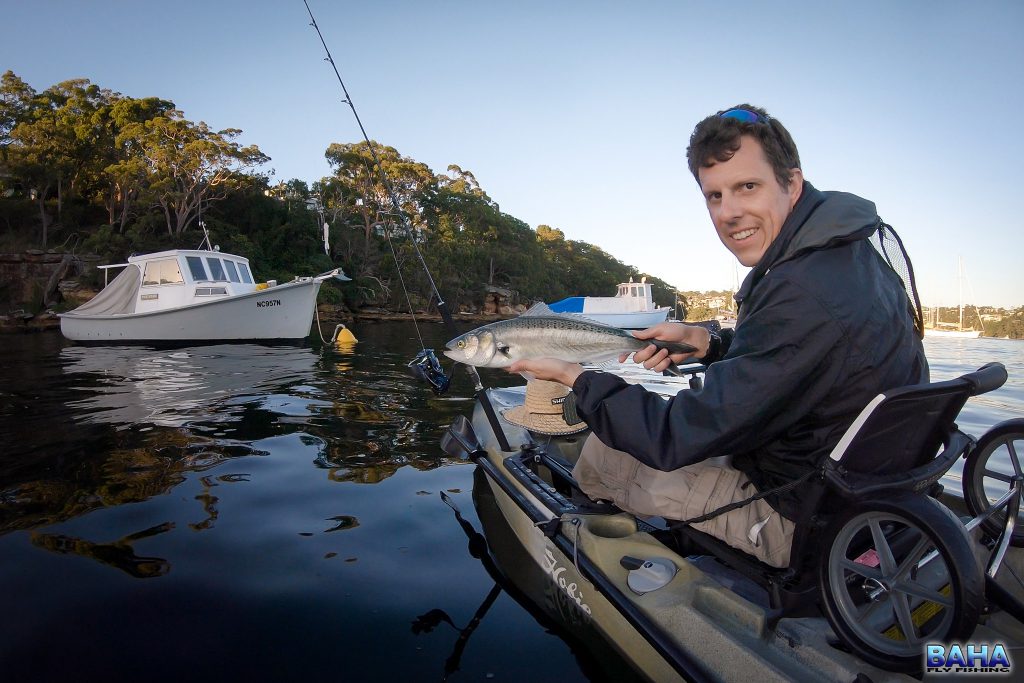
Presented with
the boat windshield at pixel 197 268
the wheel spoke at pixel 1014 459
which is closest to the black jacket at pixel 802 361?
the wheel spoke at pixel 1014 459

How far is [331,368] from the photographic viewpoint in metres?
12.7

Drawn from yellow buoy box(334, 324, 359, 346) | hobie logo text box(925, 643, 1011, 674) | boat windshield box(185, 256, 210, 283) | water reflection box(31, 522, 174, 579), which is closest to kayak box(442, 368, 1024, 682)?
hobie logo text box(925, 643, 1011, 674)

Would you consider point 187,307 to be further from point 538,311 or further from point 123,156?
point 123,156

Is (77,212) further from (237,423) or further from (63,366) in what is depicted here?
(237,423)

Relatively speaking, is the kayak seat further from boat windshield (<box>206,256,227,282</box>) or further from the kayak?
boat windshield (<box>206,256,227,282</box>)

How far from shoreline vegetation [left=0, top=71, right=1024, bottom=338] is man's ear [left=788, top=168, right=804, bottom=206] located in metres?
20.2

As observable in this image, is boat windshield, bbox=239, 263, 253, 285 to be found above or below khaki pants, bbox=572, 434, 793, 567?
above

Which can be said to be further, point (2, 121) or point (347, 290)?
point (347, 290)

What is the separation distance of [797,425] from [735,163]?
105cm

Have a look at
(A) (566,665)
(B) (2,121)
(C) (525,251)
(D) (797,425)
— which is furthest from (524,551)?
(C) (525,251)

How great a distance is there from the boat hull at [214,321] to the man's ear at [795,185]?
17556 mm


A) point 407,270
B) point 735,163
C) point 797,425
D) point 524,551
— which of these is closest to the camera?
point 797,425

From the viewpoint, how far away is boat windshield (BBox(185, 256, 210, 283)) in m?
18.5

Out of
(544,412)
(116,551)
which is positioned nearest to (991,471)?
(544,412)
